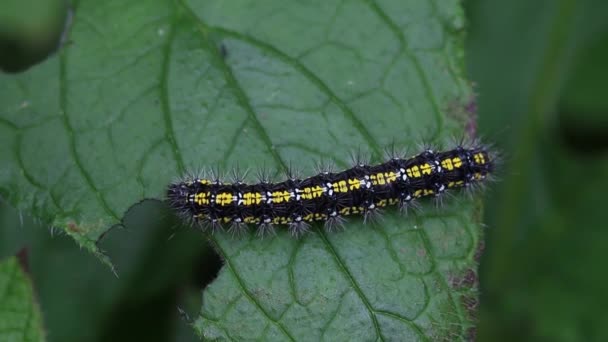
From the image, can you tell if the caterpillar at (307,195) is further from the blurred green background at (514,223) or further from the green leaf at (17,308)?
the blurred green background at (514,223)

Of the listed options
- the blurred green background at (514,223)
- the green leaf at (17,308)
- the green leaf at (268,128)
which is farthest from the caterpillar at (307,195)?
the blurred green background at (514,223)

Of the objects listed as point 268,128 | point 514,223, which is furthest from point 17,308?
point 514,223

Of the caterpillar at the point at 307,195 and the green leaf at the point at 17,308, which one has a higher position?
the caterpillar at the point at 307,195

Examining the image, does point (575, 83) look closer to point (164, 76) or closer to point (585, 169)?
point (585, 169)

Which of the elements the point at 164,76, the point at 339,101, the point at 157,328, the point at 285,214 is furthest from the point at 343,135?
the point at 157,328

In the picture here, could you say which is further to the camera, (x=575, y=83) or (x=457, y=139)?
(x=575, y=83)

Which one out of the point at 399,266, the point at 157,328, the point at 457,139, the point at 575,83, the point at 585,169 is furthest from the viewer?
the point at 575,83

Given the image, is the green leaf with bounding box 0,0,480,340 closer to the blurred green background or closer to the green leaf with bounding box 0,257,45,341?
the green leaf with bounding box 0,257,45,341
